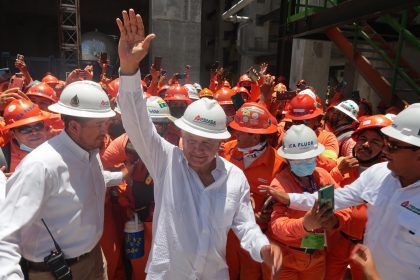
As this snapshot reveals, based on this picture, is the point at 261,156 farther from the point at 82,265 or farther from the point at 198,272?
the point at 82,265

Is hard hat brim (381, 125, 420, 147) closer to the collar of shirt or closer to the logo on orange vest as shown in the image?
the logo on orange vest

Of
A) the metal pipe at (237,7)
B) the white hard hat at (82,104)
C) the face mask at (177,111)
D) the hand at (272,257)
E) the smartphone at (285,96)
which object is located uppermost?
the metal pipe at (237,7)

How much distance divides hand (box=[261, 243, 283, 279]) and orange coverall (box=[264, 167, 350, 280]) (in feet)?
1.60

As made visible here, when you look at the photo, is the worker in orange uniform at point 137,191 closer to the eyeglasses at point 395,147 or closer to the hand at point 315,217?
the hand at point 315,217

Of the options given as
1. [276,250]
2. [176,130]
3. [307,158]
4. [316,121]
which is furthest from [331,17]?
[276,250]

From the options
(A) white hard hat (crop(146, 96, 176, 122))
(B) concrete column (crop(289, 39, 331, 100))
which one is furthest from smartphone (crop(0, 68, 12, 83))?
(B) concrete column (crop(289, 39, 331, 100))

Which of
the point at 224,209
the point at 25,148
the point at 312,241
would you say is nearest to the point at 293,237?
the point at 312,241

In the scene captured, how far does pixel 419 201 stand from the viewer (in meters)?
1.95

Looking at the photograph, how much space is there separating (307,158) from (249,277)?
1.49 m

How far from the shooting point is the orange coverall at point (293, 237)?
8.03 feet

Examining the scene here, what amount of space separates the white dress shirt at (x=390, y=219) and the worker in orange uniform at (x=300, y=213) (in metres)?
0.18

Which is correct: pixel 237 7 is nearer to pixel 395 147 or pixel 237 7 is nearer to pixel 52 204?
pixel 395 147

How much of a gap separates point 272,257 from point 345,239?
161 cm

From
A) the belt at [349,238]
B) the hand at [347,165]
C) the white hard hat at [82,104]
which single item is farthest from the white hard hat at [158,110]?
the belt at [349,238]
